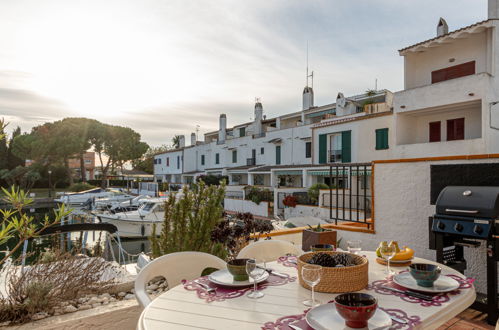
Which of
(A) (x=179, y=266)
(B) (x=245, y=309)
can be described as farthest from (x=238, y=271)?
(A) (x=179, y=266)

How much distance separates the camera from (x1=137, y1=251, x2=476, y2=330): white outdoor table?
145cm

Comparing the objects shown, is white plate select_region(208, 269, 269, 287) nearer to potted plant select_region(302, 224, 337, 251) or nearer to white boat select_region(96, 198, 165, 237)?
potted plant select_region(302, 224, 337, 251)

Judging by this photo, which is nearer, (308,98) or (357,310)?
(357,310)

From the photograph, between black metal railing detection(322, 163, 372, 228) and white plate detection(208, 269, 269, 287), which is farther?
black metal railing detection(322, 163, 372, 228)

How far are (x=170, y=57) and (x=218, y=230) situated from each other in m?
5.53

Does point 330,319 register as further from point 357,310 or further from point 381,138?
point 381,138

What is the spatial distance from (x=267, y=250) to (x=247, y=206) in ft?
56.3

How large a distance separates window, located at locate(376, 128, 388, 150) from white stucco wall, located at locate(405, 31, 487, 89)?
2.42 m

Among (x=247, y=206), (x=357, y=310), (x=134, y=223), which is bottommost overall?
(x=134, y=223)

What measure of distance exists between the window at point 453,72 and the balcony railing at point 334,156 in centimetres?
638

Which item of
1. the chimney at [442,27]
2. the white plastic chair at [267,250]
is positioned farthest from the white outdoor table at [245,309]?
the chimney at [442,27]

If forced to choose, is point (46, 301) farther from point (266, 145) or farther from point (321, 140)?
point (266, 145)

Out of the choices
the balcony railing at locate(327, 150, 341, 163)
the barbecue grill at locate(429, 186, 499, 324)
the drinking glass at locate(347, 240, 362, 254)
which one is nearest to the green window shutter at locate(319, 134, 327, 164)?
the balcony railing at locate(327, 150, 341, 163)

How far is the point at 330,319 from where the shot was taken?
1.43 m
